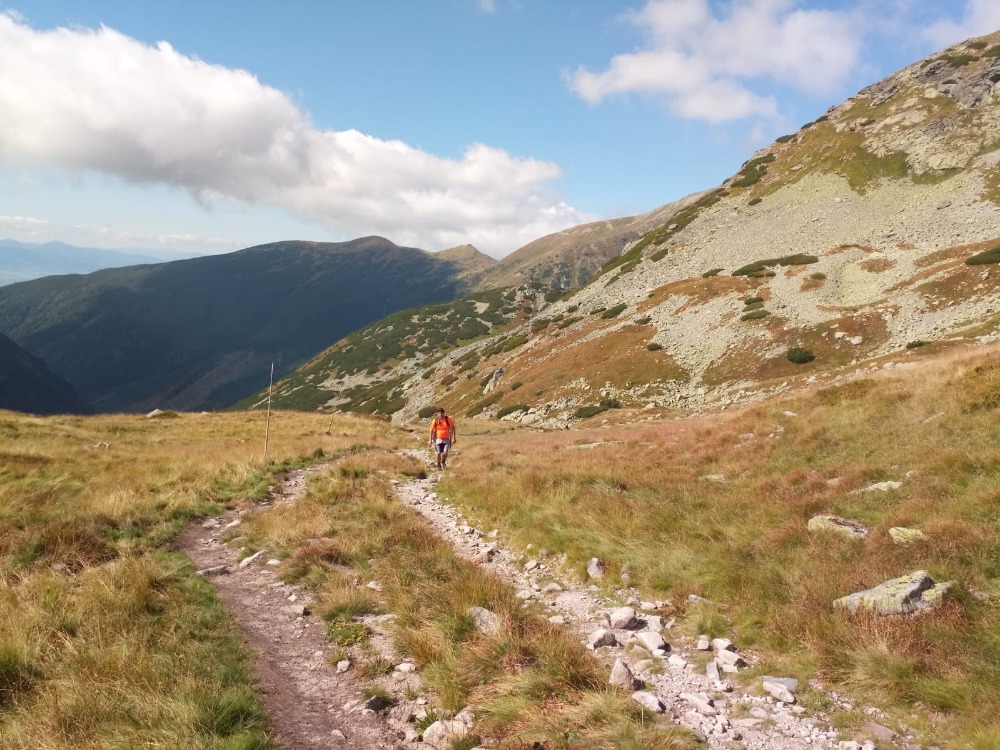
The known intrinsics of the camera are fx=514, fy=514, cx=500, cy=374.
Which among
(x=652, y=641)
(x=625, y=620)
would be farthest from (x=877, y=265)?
(x=652, y=641)

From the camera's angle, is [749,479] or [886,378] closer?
[749,479]

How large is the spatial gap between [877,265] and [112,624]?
65.9 metres

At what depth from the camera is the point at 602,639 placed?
6.45m

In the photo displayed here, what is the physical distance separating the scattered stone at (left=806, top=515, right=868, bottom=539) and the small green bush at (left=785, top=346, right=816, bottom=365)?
38.0 meters

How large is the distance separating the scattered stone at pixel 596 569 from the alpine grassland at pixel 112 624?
533 cm

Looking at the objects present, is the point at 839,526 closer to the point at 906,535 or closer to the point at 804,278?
the point at 906,535

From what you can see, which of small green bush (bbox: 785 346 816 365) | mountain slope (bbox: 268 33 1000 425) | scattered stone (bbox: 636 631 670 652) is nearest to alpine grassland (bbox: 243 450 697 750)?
scattered stone (bbox: 636 631 670 652)

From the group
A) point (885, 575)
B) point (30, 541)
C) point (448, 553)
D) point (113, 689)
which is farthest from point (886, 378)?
point (30, 541)

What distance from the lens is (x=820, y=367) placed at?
39.9 metres

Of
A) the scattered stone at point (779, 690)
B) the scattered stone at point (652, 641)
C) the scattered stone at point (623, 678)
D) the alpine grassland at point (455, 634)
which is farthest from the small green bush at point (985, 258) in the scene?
the scattered stone at point (623, 678)

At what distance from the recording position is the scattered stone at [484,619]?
6434mm

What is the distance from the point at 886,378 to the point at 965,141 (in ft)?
267

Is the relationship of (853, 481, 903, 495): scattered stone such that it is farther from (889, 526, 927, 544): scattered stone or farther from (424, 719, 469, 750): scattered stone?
(424, 719, 469, 750): scattered stone

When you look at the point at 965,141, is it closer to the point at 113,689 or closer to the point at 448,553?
the point at 448,553
